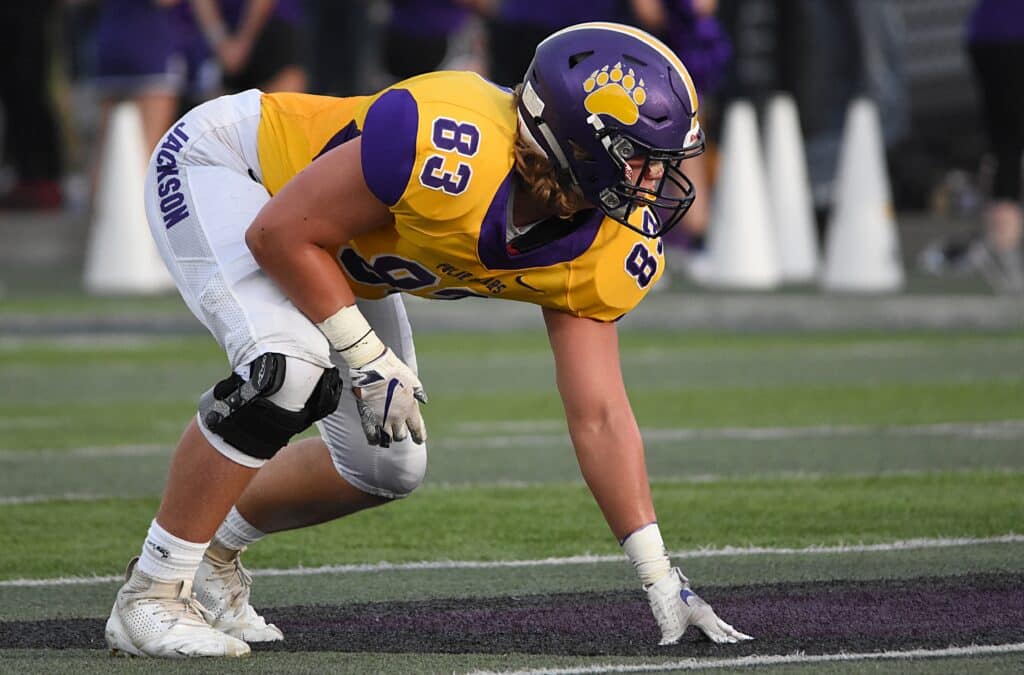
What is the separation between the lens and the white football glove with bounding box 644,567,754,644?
15.1 feet

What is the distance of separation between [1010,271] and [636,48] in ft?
31.1

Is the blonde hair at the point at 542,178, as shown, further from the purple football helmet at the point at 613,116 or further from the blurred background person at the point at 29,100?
the blurred background person at the point at 29,100

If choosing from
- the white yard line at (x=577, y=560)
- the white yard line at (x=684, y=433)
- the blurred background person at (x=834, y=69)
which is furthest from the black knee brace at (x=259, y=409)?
the blurred background person at (x=834, y=69)

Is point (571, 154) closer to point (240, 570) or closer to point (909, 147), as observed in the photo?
point (240, 570)

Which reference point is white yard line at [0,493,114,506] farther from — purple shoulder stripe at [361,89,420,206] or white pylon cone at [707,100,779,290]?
white pylon cone at [707,100,779,290]

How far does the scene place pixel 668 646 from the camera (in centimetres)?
462

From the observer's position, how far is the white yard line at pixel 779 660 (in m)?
4.36

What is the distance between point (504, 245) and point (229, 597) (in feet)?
3.50

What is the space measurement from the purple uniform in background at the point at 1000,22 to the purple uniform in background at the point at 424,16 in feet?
14.0

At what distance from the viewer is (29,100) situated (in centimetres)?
1834

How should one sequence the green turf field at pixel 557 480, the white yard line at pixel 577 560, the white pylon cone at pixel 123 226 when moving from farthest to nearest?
the white pylon cone at pixel 123 226, the white yard line at pixel 577 560, the green turf field at pixel 557 480

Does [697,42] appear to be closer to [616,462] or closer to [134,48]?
[134,48]

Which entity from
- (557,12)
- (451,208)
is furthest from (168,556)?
(557,12)

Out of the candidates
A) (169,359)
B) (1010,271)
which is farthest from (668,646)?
(1010,271)
